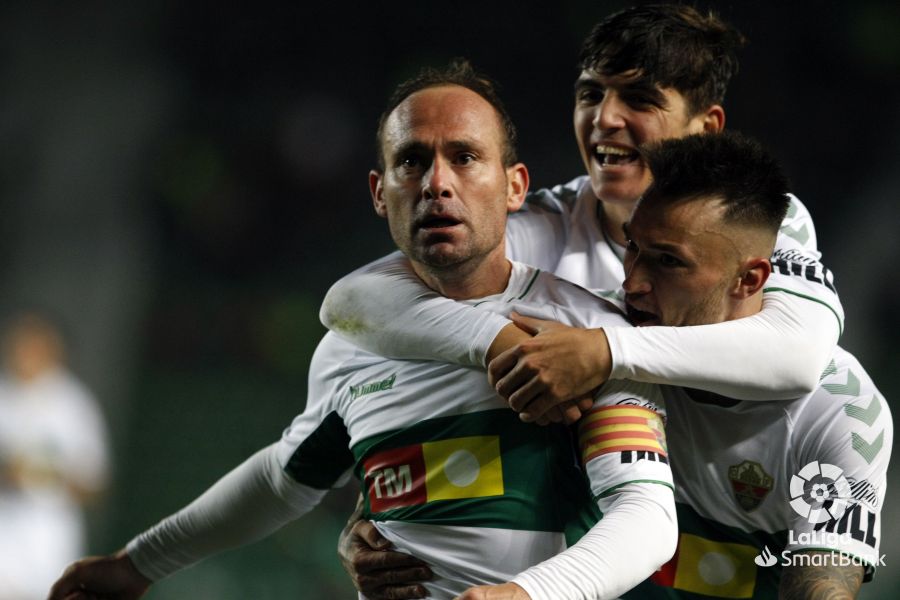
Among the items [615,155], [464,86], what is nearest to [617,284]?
[615,155]

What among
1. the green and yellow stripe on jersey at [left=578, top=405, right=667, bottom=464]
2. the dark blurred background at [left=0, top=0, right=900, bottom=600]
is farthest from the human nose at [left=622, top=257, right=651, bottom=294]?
the dark blurred background at [left=0, top=0, right=900, bottom=600]

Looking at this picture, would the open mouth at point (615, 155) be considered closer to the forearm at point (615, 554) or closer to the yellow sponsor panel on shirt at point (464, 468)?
the yellow sponsor panel on shirt at point (464, 468)

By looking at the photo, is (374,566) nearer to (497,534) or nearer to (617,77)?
(497,534)

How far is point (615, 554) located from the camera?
5.21 ft

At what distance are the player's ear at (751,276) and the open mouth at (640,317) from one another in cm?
15

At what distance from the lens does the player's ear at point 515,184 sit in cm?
209

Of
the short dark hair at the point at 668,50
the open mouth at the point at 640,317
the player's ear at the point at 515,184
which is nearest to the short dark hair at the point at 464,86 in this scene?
the player's ear at the point at 515,184

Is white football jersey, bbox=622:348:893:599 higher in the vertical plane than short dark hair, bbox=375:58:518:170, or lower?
lower

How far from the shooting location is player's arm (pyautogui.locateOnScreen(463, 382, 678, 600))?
1.56 metres

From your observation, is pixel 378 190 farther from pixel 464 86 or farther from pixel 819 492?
pixel 819 492

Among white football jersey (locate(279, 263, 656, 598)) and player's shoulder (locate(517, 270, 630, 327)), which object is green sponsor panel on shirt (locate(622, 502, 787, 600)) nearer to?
white football jersey (locate(279, 263, 656, 598))

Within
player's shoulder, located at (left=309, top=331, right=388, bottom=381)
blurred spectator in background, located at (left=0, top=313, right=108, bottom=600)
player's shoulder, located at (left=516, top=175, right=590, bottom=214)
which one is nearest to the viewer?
player's shoulder, located at (left=309, top=331, right=388, bottom=381)

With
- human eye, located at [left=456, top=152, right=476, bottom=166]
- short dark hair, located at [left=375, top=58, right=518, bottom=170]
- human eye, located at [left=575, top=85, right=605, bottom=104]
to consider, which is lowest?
human eye, located at [left=456, top=152, right=476, bottom=166]

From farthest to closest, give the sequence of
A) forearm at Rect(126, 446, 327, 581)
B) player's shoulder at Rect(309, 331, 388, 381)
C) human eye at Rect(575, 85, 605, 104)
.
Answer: human eye at Rect(575, 85, 605, 104) → forearm at Rect(126, 446, 327, 581) → player's shoulder at Rect(309, 331, 388, 381)
